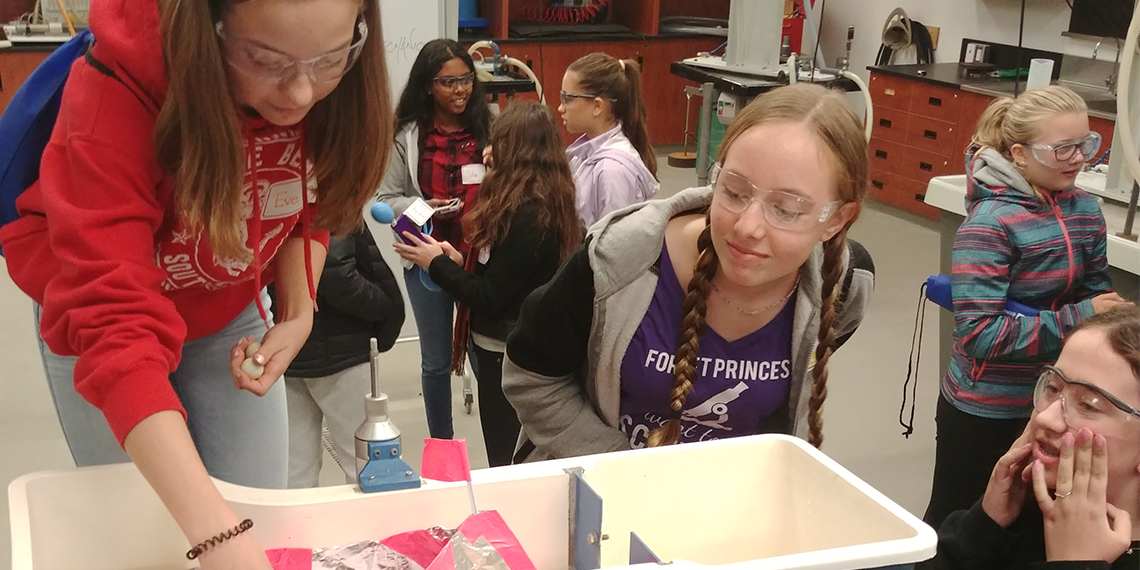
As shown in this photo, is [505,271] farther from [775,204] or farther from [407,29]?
[407,29]

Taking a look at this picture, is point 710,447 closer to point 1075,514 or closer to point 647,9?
point 1075,514

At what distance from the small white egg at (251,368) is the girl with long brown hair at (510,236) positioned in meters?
1.21

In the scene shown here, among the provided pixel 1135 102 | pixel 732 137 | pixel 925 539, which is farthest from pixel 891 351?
pixel 925 539

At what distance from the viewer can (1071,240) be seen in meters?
2.13

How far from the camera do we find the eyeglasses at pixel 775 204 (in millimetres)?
1242

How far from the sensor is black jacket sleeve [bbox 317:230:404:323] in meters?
2.12

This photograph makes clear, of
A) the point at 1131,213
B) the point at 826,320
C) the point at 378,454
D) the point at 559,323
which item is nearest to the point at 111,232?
the point at 378,454

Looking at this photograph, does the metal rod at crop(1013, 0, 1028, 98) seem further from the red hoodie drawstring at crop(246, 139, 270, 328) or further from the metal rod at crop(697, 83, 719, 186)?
the red hoodie drawstring at crop(246, 139, 270, 328)

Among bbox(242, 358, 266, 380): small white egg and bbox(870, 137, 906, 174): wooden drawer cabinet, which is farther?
bbox(870, 137, 906, 174): wooden drawer cabinet

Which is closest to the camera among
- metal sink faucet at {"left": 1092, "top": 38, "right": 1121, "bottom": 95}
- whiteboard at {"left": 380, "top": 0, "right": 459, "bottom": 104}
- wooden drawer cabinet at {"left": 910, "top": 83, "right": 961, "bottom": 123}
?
whiteboard at {"left": 380, "top": 0, "right": 459, "bottom": 104}

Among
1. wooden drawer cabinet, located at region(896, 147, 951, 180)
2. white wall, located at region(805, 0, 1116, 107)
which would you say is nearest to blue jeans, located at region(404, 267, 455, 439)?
wooden drawer cabinet, located at region(896, 147, 951, 180)

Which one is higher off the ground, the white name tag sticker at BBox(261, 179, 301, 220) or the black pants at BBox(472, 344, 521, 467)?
the white name tag sticker at BBox(261, 179, 301, 220)

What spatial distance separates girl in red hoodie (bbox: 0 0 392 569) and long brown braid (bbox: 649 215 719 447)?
0.44 m

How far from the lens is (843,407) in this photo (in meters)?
3.33
